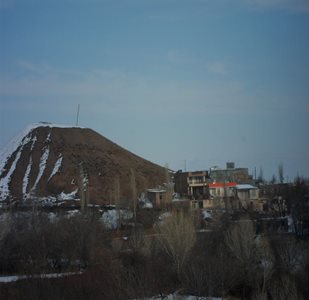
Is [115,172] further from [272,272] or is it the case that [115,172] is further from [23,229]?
[272,272]

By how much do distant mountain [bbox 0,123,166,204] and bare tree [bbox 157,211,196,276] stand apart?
40336mm

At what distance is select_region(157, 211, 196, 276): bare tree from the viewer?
3329cm

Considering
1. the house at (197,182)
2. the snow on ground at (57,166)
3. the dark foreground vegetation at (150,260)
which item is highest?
the snow on ground at (57,166)

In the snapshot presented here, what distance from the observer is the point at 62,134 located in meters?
119

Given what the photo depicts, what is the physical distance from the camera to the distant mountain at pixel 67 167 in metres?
85.6

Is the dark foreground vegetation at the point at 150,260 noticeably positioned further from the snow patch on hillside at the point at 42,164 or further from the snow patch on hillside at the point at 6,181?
the snow patch on hillside at the point at 42,164

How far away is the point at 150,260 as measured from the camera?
33.2 m

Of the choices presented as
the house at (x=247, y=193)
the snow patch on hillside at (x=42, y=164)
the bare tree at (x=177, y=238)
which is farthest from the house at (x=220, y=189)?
the bare tree at (x=177, y=238)

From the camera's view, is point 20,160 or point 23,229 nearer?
point 23,229

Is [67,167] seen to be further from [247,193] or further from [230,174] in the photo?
[247,193]

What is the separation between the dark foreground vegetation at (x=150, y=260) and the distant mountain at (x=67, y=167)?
36.7 metres

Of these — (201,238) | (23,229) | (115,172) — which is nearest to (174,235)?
(201,238)

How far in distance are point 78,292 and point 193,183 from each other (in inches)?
2354

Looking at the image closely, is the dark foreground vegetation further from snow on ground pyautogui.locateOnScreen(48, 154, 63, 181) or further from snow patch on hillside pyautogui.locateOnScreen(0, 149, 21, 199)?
snow on ground pyautogui.locateOnScreen(48, 154, 63, 181)
